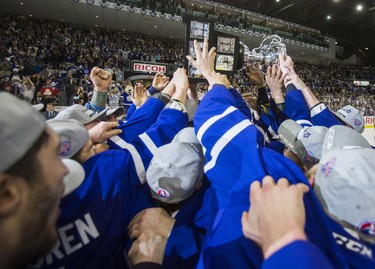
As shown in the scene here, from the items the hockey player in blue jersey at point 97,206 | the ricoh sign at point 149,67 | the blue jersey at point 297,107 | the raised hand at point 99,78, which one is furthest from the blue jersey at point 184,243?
the ricoh sign at point 149,67

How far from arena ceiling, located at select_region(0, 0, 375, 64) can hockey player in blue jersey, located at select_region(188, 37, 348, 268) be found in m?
14.1

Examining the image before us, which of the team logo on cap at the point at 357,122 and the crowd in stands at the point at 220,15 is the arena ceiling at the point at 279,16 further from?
the team logo on cap at the point at 357,122

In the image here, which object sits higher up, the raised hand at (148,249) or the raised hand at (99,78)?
the raised hand at (99,78)

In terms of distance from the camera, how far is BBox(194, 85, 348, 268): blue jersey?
0.73 metres

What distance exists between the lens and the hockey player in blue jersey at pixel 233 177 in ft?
2.40

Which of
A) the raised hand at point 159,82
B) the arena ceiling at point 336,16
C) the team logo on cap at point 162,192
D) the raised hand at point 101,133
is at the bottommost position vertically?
the team logo on cap at point 162,192

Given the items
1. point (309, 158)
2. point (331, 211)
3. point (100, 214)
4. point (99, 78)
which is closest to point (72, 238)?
point (100, 214)

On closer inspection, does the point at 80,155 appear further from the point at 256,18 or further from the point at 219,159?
the point at 256,18

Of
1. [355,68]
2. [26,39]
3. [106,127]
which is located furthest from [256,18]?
[106,127]

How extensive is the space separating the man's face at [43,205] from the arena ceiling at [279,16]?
14302 mm

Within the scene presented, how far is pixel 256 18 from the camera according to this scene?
19922 mm

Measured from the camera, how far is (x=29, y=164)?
0.61 metres

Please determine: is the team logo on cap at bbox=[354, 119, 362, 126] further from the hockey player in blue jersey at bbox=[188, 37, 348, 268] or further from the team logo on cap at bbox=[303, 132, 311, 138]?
the hockey player in blue jersey at bbox=[188, 37, 348, 268]

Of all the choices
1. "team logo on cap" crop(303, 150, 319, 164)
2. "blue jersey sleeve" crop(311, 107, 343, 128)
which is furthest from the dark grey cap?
"blue jersey sleeve" crop(311, 107, 343, 128)
